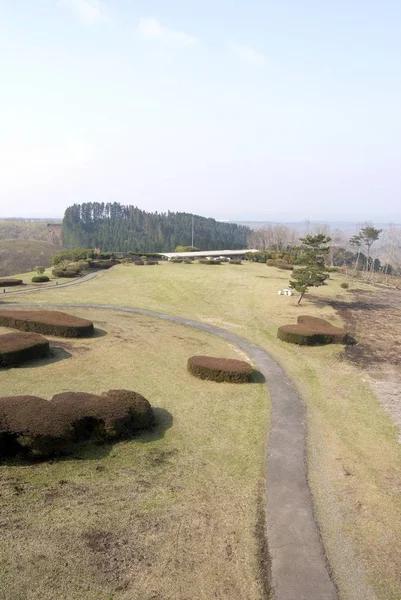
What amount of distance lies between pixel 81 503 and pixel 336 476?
7.75 meters

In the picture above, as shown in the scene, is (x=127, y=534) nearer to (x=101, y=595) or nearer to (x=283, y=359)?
(x=101, y=595)

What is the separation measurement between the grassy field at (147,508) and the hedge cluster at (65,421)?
47 centimetres

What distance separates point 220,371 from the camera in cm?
1930

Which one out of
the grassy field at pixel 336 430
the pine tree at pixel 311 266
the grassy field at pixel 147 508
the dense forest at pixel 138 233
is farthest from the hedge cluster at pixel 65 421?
the dense forest at pixel 138 233

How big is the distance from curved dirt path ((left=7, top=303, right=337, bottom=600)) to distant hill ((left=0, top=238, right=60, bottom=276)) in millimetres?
92891

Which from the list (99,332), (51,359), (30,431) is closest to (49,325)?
(99,332)

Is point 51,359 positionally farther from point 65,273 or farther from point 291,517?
point 65,273

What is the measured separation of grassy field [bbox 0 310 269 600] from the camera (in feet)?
26.2

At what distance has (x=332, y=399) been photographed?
1877 cm

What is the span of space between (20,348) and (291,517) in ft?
45.6

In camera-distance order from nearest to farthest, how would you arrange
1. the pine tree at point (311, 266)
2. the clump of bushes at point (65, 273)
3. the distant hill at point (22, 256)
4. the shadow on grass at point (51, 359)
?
the shadow on grass at point (51, 359) → the pine tree at point (311, 266) → the clump of bushes at point (65, 273) → the distant hill at point (22, 256)

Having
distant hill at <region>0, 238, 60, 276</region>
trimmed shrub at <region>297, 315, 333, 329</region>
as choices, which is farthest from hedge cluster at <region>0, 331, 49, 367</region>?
distant hill at <region>0, 238, 60, 276</region>

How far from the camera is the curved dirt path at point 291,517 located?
8.46m

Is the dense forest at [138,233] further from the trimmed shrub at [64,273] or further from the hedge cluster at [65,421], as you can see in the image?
the hedge cluster at [65,421]
